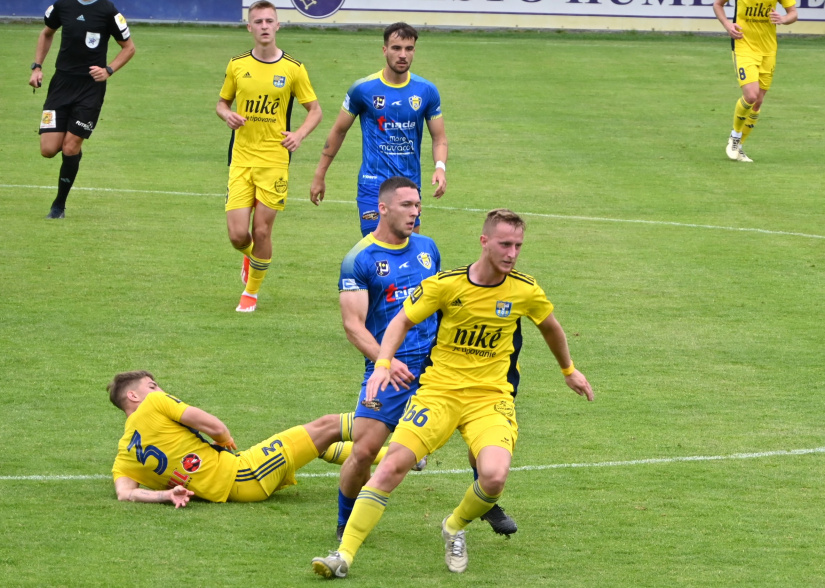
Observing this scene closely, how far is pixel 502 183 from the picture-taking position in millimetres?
18219

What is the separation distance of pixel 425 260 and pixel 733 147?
13.3 m

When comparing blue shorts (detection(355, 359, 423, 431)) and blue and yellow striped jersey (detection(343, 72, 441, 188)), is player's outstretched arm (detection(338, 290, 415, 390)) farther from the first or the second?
blue and yellow striped jersey (detection(343, 72, 441, 188))

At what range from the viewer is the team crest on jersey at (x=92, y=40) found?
1496 centimetres

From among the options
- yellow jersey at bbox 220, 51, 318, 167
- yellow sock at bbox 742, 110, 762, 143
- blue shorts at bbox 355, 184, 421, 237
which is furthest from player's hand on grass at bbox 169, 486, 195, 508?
yellow sock at bbox 742, 110, 762, 143

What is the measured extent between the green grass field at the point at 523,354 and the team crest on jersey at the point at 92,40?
2104mm

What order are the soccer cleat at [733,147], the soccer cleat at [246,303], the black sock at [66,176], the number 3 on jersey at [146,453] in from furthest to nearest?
the soccer cleat at [733,147], the black sock at [66,176], the soccer cleat at [246,303], the number 3 on jersey at [146,453]

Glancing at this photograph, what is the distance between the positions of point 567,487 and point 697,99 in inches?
720

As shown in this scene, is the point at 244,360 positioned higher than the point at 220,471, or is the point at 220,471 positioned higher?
the point at 220,471

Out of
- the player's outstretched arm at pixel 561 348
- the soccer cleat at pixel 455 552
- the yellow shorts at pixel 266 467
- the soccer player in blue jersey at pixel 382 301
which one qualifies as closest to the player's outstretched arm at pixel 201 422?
the yellow shorts at pixel 266 467

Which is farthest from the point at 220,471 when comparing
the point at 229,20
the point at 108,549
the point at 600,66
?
the point at 229,20

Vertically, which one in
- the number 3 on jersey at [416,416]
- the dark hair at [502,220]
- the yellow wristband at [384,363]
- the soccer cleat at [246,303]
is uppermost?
the dark hair at [502,220]

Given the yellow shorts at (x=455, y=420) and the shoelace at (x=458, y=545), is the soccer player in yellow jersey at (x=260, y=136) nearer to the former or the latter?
the yellow shorts at (x=455, y=420)

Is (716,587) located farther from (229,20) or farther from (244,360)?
(229,20)

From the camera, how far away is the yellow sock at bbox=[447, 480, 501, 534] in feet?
21.8
